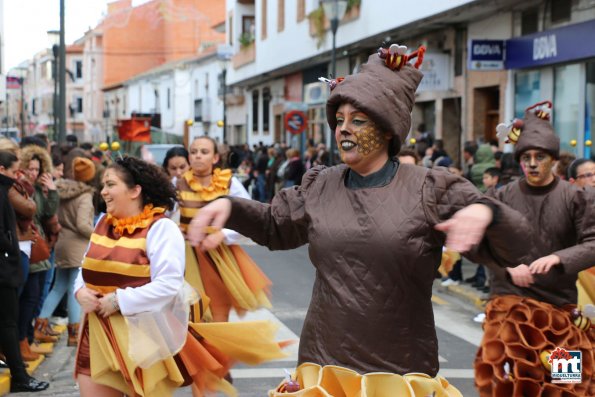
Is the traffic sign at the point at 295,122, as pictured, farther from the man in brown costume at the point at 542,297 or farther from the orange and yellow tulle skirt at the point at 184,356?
the orange and yellow tulle skirt at the point at 184,356

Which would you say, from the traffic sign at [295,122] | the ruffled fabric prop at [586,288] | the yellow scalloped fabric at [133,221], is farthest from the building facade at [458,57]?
the yellow scalloped fabric at [133,221]

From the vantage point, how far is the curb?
39.9ft

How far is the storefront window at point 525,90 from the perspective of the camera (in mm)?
19073

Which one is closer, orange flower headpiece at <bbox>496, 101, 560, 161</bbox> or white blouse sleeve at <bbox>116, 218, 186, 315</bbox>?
white blouse sleeve at <bbox>116, 218, 186, 315</bbox>

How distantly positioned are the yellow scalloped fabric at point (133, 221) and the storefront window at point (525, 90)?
14.5m

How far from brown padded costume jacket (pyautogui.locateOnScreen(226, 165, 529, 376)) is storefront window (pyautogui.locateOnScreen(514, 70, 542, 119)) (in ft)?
51.5

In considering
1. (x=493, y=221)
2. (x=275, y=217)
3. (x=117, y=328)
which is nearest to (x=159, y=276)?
(x=117, y=328)

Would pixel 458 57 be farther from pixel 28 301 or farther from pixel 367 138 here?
pixel 367 138

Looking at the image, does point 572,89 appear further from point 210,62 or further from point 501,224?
point 210,62

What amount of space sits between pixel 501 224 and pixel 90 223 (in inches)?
253

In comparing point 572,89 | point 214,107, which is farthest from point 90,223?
point 214,107

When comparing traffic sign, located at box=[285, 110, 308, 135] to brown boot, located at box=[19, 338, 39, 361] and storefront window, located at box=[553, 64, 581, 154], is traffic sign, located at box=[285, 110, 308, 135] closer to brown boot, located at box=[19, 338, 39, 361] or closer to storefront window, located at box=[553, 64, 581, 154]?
storefront window, located at box=[553, 64, 581, 154]

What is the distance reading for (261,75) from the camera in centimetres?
3716

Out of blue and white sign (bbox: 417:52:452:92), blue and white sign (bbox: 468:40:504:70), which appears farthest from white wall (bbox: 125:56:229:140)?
blue and white sign (bbox: 468:40:504:70)
